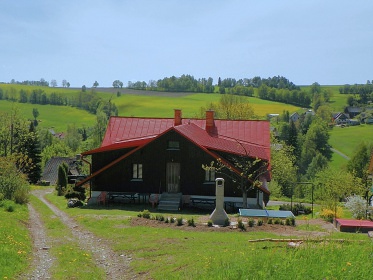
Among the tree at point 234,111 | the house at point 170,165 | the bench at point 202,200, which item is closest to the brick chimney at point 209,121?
the house at point 170,165

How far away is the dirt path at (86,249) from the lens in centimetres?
1402

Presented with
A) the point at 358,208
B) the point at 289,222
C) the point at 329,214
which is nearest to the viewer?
the point at 289,222

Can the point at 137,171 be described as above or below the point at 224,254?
above

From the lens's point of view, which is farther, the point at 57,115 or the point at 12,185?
the point at 57,115

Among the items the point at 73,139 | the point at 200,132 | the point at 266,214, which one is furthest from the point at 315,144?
the point at 266,214

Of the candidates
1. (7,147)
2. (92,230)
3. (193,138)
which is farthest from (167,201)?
(7,147)

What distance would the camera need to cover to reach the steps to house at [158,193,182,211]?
29047 mm

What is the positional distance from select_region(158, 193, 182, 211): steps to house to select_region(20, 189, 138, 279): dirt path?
24.8 ft

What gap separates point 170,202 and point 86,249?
499 inches

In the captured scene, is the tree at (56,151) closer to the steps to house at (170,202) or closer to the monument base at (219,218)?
the steps to house at (170,202)

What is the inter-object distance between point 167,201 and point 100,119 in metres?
48.1

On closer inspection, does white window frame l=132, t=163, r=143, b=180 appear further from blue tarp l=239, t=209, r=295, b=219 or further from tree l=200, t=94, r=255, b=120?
tree l=200, t=94, r=255, b=120

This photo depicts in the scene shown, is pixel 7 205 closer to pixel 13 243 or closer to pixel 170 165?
pixel 13 243

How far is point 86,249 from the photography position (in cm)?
1723
